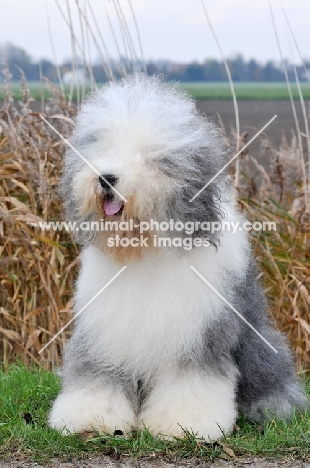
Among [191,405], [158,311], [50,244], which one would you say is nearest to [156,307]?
[158,311]

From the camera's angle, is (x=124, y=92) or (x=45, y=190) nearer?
(x=124, y=92)

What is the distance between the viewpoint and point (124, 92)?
3383 millimetres

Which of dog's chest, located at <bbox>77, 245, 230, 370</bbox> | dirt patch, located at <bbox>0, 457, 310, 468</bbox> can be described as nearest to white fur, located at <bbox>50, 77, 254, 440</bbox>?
dog's chest, located at <bbox>77, 245, 230, 370</bbox>

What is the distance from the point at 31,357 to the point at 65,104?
1.73m

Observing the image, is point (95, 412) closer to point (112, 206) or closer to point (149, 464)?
point (149, 464)

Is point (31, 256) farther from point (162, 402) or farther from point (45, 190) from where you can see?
point (162, 402)

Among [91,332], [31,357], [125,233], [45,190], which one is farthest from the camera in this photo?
[31,357]

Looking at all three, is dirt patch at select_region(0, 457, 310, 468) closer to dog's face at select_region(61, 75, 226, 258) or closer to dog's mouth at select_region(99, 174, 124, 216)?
dog's face at select_region(61, 75, 226, 258)

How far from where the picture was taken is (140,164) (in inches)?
123

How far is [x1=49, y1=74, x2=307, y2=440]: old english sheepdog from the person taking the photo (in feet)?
10.4

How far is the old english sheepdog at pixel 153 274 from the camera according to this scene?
3.18 metres

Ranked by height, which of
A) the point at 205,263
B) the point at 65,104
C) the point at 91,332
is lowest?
the point at 91,332

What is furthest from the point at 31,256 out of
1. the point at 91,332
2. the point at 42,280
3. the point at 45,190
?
the point at 91,332

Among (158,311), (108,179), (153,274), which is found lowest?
(158,311)
